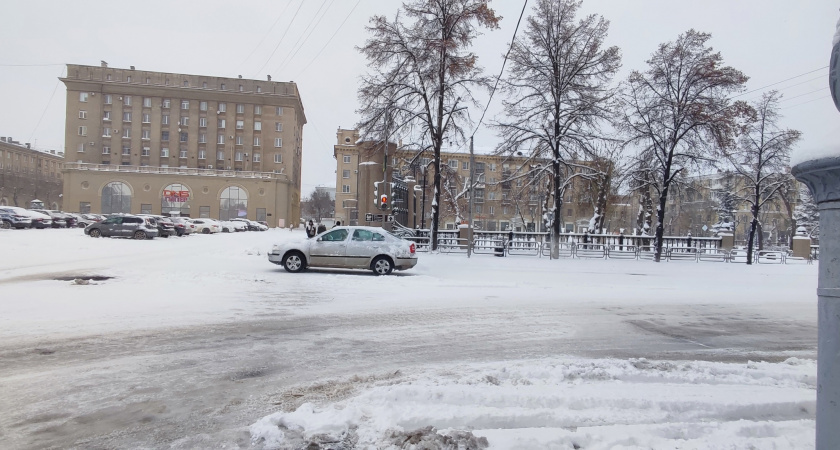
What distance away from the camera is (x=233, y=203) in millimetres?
80312

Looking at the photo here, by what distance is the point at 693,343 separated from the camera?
300 inches

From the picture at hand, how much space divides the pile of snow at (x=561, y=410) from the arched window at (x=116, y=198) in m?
85.0

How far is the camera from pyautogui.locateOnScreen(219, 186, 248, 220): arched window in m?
79.8

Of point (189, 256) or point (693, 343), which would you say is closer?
point (693, 343)

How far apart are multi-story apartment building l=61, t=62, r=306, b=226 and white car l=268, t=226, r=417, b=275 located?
223 ft

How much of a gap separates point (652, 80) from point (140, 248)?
27.4 meters

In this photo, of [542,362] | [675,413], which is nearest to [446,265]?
[542,362]

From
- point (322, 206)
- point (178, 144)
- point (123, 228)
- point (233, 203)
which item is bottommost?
point (123, 228)

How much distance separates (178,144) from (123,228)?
6057cm

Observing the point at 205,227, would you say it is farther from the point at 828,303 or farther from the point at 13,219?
the point at 828,303

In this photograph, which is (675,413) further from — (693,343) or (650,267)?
(650,267)

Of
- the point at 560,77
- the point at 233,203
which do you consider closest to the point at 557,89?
the point at 560,77

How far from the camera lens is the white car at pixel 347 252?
15852 millimetres

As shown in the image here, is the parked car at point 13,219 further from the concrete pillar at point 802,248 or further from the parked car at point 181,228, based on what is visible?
the concrete pillar at point 802,248
